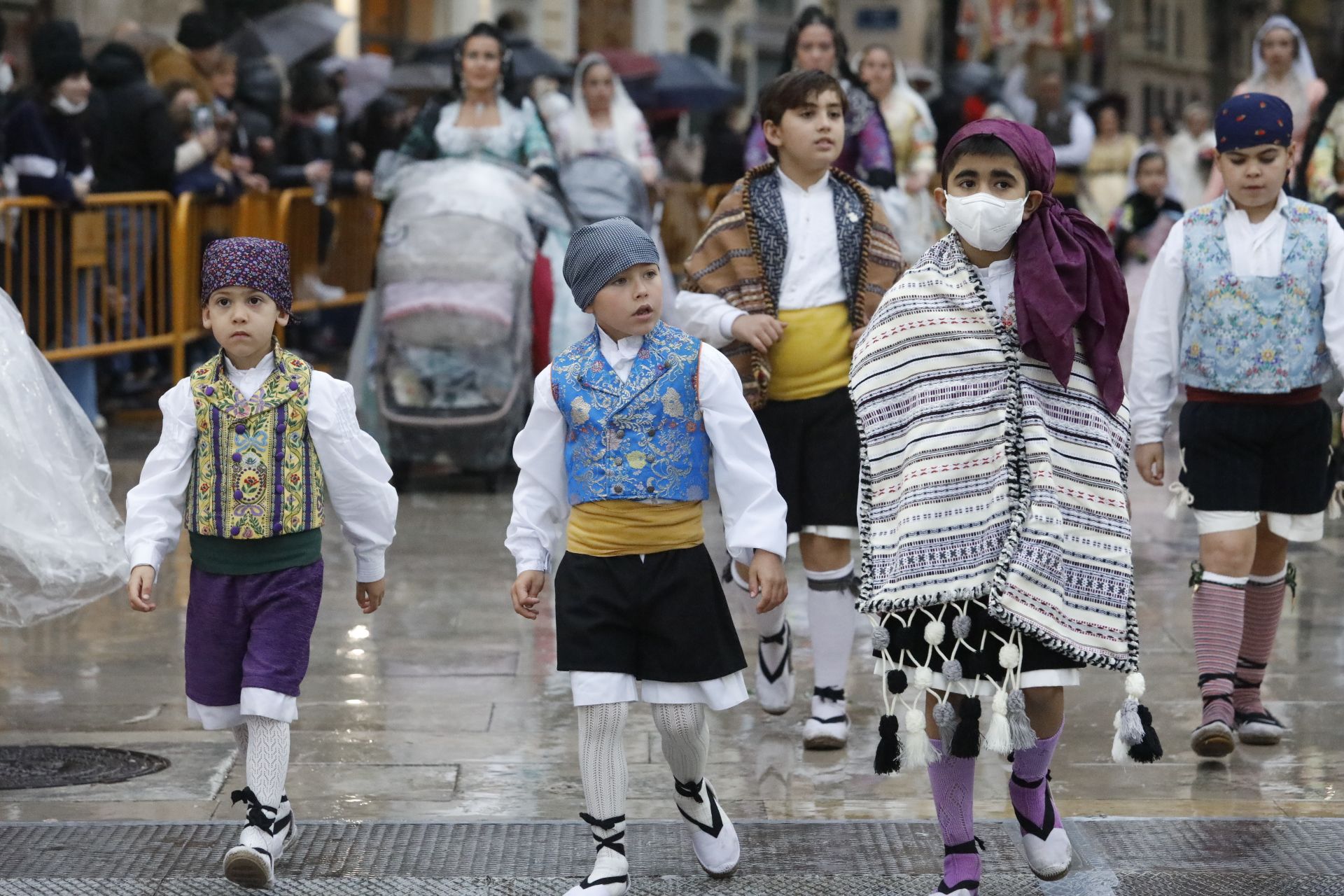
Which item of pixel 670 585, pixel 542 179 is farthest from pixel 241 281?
pixel 542 179

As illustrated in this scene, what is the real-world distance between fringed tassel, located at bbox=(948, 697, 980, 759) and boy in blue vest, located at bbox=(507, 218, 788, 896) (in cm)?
50

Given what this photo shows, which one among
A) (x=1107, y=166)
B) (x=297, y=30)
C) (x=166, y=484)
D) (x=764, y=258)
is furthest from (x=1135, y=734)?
(x=297, y=30)

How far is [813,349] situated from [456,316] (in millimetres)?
4680

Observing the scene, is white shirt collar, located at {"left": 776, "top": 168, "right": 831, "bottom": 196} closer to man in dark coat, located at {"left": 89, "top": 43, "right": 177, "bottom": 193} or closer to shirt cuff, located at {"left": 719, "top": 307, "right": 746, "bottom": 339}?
shirt cuff, located at {"left": 719, "top": 307, "right": 746, "bottom": 339}

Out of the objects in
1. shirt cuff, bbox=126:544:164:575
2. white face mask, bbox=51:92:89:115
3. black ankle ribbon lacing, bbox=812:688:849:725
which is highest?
white face mask, bbox=51:92:89:115

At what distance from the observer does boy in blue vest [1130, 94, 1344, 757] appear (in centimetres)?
598

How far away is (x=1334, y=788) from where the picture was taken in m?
5.77

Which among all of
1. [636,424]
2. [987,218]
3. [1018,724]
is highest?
[987,218]

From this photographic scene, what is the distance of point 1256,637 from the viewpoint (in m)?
6.38

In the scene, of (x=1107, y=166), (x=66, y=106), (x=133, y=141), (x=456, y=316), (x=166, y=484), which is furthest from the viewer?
(x=1107, y=166)

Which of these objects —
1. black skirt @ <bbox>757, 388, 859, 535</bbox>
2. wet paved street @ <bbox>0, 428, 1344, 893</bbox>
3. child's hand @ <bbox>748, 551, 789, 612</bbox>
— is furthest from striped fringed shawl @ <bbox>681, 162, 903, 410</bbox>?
child's hand @ <bbox>748, 551, 789, 612</bbox>

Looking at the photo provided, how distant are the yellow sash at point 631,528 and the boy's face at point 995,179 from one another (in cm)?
95

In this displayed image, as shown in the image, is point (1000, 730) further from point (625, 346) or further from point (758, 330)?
point (758, 330)

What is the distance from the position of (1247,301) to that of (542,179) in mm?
5526
